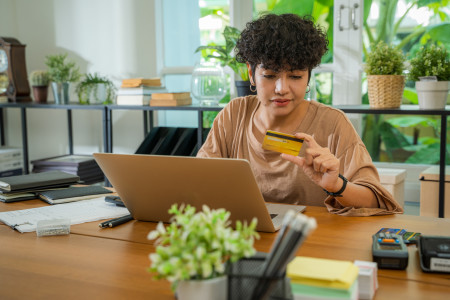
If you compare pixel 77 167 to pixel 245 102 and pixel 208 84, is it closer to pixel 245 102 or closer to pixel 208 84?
pixel 208 84

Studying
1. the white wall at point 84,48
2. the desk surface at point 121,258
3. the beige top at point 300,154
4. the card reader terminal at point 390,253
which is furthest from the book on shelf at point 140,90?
the card reader terminal at point 390,253

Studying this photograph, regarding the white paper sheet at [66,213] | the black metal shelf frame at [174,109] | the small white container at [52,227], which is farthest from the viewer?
the black metal shelf frame at [174,109]

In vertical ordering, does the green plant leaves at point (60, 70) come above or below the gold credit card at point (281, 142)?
above

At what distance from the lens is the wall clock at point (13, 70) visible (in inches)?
145

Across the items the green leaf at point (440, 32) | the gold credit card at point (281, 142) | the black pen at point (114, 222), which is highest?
the green leaf at point (440, 32)

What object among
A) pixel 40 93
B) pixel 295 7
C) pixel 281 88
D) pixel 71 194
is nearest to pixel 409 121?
pixel 295 7

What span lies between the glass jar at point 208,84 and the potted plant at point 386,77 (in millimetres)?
844

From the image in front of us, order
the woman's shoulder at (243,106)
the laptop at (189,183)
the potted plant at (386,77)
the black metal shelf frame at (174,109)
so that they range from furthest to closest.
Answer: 1. the potted plant at (386,77)
2. the black metal shelf frame at (174,109)
3. the woman's shoulder at (243,106)
4. the laptop at (189,183)

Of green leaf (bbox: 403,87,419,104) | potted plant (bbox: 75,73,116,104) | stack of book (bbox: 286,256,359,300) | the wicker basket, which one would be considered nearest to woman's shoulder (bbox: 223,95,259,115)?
the wicker basket

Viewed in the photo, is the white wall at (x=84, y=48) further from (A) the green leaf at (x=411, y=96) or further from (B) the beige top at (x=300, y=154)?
(B) the beige top at (x=300, y=154)

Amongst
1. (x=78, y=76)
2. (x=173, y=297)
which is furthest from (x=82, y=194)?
(x=78, y=76)

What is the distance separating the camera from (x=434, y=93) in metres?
2.53

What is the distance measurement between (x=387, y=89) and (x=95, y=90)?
1775mm

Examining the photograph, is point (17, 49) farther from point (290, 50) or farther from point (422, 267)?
point (422, 267)
